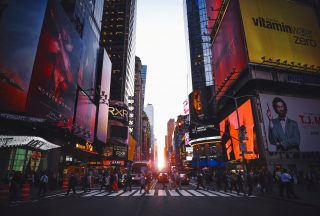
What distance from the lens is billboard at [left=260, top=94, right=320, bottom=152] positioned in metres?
34.9

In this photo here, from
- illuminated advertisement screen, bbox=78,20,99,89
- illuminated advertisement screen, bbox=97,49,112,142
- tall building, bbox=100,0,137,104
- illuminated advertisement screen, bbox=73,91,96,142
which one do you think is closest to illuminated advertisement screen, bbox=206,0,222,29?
illuminated advertisement screen, bbox=97,49,112,142

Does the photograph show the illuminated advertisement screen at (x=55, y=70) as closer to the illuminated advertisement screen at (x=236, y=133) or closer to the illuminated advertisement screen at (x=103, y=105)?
the illuminated advertisement screen at (x=103, y=105)

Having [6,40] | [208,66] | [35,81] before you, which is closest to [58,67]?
[35,81]

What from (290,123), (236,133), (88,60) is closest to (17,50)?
(88,60)

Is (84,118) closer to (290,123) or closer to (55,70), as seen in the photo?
(55,70)

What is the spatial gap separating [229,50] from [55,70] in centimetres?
3349

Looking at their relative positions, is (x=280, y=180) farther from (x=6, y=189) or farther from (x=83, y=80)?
(x=83, y=80)

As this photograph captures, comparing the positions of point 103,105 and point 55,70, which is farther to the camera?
point 103,105

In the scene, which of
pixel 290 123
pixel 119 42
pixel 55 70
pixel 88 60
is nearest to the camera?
pixel 55 70

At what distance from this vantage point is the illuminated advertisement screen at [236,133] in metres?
35.9

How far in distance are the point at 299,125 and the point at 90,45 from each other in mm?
44849

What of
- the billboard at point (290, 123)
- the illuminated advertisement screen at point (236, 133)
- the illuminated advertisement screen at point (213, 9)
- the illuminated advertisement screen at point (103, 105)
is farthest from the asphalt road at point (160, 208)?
the illuminated advertisement screen at point (213, 9)

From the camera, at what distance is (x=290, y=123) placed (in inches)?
1448

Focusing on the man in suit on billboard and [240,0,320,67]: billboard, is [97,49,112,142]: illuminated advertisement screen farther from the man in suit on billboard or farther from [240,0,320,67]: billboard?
the man in suit on billboard
